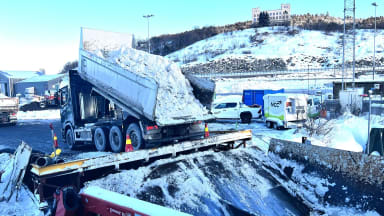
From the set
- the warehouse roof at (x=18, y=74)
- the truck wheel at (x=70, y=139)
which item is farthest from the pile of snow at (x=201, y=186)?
the warehouse roof at (x=18, y=74)

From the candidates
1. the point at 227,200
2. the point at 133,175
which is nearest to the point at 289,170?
the point at 227,200

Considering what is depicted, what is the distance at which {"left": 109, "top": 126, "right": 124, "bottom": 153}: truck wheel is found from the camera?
8.52 metres

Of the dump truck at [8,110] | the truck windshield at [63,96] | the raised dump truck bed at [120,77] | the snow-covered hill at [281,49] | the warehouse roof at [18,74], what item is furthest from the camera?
the snow-covered hill at [281,49]

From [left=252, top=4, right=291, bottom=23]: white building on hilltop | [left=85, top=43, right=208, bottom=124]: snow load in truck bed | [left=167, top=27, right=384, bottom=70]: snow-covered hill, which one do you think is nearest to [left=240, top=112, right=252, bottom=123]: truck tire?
[left=85, top=43, right=208, bottom=124]: snow load in truck bed

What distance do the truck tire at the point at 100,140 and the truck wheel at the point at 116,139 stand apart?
31 centimetres

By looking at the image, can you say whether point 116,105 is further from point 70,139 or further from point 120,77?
point 70,139

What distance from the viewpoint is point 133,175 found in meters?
5.44

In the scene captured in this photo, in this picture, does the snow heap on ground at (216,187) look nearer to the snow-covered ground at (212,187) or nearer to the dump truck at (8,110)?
the snow-covered ground at (212,187)

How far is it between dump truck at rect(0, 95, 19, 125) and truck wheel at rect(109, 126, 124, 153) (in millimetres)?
16633

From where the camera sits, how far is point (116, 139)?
8.72m

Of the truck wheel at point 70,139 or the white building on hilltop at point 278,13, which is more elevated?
the white building on hilltop at point 278,13

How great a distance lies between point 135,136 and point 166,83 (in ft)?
5.60

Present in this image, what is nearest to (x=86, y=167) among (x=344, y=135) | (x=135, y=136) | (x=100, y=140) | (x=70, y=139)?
(x=135, y=136)

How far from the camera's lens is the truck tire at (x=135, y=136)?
7.80 meters
